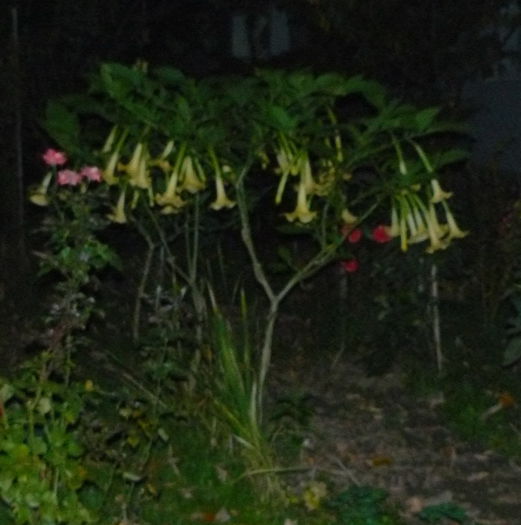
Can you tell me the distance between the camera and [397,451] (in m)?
7.86

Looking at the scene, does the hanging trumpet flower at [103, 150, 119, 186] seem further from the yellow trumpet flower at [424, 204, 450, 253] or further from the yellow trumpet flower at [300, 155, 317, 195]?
the yellow trumpet flower at [424, 204, 450, 253]

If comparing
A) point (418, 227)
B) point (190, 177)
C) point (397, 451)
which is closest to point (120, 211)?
point (190, 177)

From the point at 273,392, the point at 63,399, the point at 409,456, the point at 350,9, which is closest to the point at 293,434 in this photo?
the point at 409,456

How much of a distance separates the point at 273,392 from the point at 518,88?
20.7 ft

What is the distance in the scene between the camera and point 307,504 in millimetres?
6785

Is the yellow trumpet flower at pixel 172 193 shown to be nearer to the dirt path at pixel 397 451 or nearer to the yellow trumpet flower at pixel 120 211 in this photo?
the yellow trumpet flower at pixel 120 211

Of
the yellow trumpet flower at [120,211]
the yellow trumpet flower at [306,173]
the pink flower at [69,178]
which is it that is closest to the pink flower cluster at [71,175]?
the pink flower at [69,178]

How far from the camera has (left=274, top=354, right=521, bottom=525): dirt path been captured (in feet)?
23.6

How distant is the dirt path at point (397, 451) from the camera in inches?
283

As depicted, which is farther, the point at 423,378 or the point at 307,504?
the point at 423,378

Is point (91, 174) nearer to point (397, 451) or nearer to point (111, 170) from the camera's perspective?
point (111, 170)

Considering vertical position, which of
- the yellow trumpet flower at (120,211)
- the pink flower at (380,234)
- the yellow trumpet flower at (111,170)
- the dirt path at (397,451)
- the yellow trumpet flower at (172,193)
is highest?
the yellow trumpet flower at (111,170)

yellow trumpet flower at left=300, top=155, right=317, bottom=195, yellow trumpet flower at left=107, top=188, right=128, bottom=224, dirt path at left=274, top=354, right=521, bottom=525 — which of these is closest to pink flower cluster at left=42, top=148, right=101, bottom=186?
yellow trumpet flower at left=107, top=188, right=128, bottom=224

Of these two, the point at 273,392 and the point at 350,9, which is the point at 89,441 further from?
the point at 350,9
